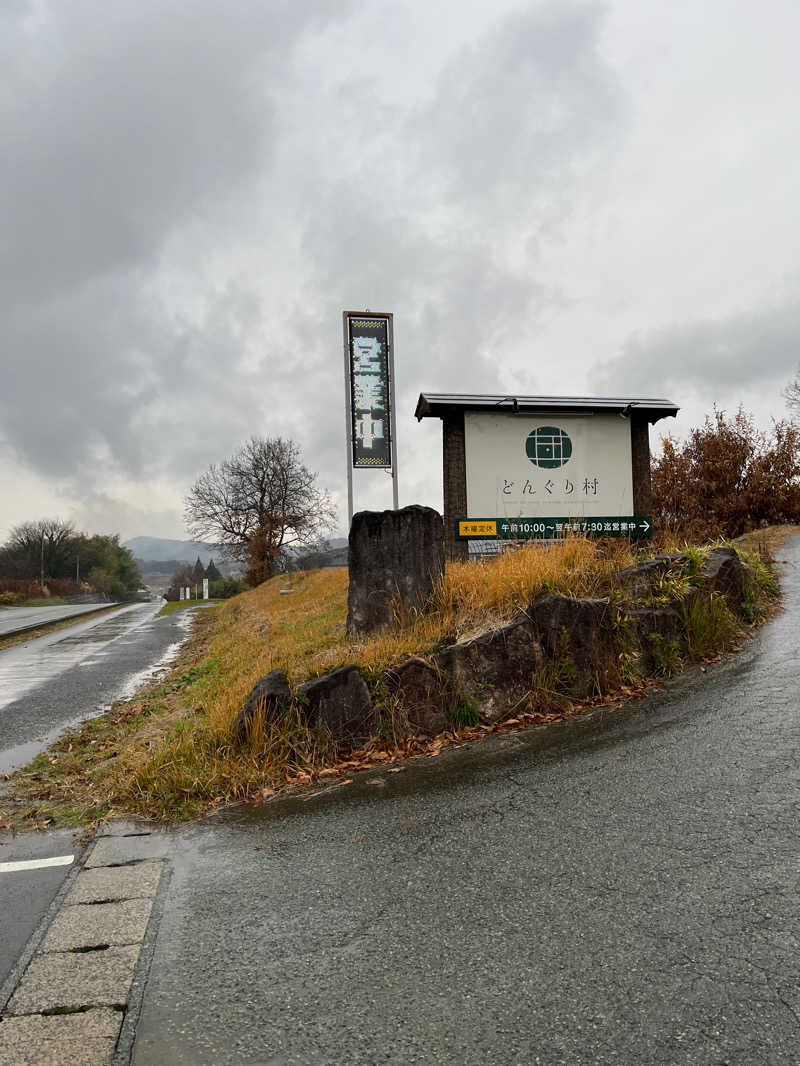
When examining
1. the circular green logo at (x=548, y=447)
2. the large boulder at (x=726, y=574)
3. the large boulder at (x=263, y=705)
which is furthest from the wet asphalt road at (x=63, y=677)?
the circular green logo at (x=548, y=447)

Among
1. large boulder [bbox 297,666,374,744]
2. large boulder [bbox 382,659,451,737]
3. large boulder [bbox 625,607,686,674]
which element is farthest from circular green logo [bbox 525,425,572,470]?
large boulder [bbox 297,666,374,744]

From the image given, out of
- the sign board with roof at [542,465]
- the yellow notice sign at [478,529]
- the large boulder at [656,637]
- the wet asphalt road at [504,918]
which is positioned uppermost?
the sign board with roof at [542,465]

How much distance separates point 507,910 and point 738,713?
3077mm

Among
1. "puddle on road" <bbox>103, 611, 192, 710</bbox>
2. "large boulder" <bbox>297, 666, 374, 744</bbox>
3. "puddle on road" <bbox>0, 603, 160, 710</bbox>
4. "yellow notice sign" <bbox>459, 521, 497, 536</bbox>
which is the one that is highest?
"yellow notice sign" <bbox>459, 521, 497, 536</bbox>

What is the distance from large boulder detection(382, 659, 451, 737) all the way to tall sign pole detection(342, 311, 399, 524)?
8.12m

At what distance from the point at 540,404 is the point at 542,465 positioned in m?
1.16

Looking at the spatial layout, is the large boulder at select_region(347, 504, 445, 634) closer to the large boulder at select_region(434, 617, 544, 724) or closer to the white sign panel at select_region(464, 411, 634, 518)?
the large boulder at select_region(434, 617, 544, 724)

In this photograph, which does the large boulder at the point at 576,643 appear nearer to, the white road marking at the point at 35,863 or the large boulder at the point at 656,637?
the large boulder at the point at 656,637

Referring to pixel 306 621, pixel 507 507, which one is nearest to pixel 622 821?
pixel 306 621

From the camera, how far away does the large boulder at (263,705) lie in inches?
198

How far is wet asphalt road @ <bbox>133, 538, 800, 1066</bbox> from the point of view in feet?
7.06

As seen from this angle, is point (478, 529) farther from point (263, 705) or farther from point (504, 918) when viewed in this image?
point (504, 918)

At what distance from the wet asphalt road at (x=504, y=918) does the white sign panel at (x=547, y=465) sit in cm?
852

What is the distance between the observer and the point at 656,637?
649 centimetres
